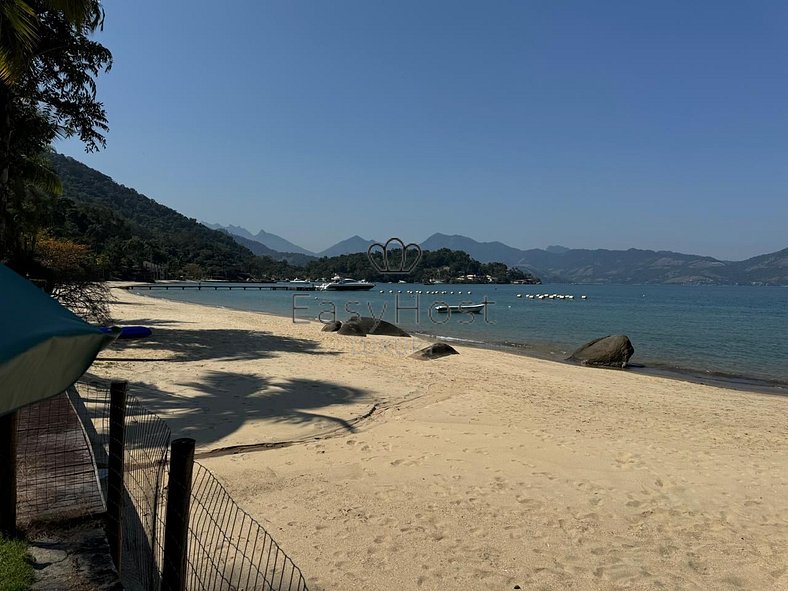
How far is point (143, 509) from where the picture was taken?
4520 mm

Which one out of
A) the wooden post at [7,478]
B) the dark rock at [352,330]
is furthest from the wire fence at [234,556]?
the dark rock at [352,330]

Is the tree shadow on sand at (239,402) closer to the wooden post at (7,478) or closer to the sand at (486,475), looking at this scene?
the sand at (486,475)

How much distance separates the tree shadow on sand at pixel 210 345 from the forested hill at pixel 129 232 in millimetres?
45711

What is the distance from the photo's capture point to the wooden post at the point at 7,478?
336 centimetres

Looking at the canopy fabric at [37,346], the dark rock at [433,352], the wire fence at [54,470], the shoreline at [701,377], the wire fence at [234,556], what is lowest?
the shoreline at [701,377]

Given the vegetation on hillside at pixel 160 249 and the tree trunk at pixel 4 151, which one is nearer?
the tree trunk at pixel 4 151

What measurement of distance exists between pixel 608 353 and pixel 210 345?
46.4ft

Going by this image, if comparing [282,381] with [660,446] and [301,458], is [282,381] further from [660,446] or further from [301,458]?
[660,446]

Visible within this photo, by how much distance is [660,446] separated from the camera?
7.66 meters

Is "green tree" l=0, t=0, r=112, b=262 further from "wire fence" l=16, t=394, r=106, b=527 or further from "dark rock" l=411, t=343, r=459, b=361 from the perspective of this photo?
"dark rock" l=411, t=343, r=459, b=361

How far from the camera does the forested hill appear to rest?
89.3m

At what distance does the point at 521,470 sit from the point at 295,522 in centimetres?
289

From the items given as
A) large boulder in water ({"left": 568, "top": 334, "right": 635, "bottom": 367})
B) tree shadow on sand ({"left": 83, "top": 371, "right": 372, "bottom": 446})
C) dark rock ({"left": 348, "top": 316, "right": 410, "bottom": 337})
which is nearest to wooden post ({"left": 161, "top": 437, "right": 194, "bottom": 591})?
tree shadow on sand ({"left": 83, "top": 371, "right": 372, "bottom": 446})

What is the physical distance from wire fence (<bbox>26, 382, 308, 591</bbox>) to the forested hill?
6010 cm
